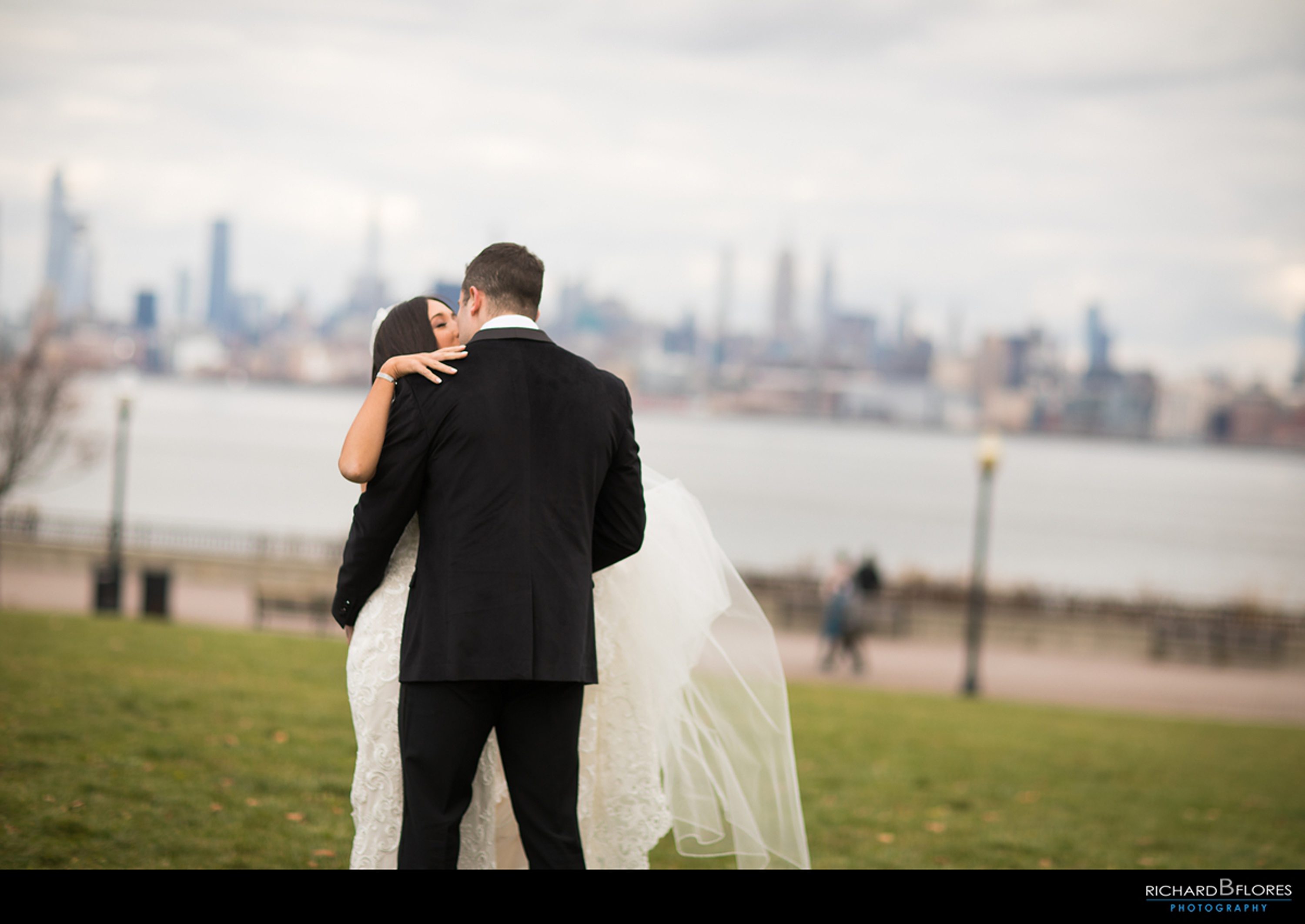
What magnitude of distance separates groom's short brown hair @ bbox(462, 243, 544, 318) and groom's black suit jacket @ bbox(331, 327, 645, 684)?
10cm

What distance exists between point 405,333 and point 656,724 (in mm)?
1743

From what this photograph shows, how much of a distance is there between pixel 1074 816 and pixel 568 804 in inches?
212

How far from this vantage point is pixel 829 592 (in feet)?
68.6

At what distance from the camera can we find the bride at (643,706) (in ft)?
11.4

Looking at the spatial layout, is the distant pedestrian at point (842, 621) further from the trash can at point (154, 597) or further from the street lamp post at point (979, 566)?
the trash can at point (154, 597)

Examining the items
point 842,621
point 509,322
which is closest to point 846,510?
point 842,621

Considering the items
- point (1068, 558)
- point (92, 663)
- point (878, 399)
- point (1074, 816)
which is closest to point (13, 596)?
point (92, 663)

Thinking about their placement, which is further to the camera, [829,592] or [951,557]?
[951,557]

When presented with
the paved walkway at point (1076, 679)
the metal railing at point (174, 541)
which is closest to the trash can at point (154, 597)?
the metal railing at point (174, 541)

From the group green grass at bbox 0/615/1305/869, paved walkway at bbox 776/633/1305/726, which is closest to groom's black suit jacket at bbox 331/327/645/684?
green grass at bbox 0/615/1305/869

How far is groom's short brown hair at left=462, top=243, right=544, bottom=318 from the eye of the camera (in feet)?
11.0
